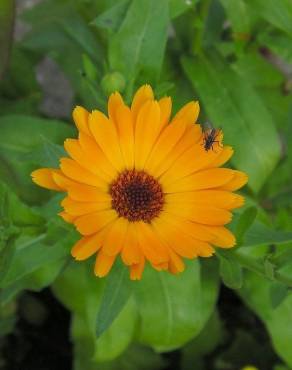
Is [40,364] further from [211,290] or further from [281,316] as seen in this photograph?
[281,316]

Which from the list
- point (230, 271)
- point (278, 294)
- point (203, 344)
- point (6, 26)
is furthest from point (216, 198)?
point (203, 344)

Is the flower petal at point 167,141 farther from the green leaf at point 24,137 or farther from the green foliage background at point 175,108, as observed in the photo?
the green leaf at point 24,137

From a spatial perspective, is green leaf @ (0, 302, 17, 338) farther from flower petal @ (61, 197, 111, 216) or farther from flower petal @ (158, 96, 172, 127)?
flower petal @ (158, 96, 172, 127)

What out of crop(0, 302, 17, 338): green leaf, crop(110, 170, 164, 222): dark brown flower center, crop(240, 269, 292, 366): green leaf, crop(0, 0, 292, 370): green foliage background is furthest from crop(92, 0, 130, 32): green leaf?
crop(0, 302, 17, 338): green leaf

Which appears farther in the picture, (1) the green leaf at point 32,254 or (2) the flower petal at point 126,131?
(1) the green leaf at point 32,254

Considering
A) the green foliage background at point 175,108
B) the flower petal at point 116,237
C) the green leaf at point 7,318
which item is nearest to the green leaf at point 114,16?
the green foliage background at point 175,108

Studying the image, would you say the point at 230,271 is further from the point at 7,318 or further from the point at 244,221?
the point at 7,318

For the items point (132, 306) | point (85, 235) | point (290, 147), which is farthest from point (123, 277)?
point (290, 147)
